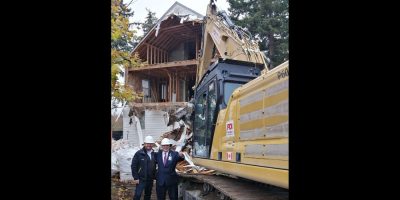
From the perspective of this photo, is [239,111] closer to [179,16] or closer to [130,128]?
[179,16]

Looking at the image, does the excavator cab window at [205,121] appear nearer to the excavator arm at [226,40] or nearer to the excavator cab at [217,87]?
the excavator cab at [217,87]

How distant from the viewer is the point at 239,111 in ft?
17.9

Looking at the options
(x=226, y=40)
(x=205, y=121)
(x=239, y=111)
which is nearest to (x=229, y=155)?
(x=239, y=111)

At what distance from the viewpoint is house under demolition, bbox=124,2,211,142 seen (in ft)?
71.4

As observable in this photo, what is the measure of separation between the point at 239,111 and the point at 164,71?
1822 centimetres

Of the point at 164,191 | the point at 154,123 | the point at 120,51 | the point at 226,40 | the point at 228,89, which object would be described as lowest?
the point at 164,191

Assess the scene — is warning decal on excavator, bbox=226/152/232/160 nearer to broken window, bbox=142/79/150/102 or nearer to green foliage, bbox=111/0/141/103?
green foliage, bbox=111/0/141/103

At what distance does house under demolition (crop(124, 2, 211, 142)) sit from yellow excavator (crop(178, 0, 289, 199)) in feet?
43.9

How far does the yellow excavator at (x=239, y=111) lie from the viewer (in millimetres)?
4254

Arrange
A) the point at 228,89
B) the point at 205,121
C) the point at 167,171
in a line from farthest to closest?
1. the point at 167,171
2. the point at 205,121
3. the point at 228,89
